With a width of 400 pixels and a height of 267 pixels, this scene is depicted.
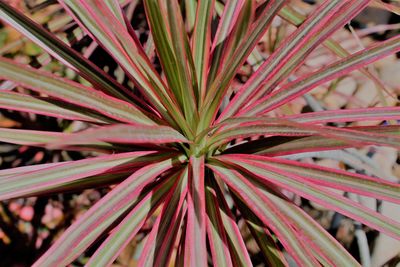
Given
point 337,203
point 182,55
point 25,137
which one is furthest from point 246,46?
point 25,137

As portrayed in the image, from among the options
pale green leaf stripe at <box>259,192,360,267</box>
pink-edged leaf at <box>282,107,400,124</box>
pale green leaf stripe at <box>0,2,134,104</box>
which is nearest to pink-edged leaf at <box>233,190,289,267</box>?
pale green leaf stripe at <box>259,192,360,267</box>

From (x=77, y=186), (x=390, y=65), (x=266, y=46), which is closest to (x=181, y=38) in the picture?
(x=77, y=186)

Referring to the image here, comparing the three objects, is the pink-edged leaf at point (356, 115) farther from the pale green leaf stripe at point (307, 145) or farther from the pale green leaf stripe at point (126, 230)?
the pale green leaf stripe at point (126, 230)

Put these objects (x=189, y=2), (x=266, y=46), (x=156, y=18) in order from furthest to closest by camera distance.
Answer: (x=266, y=46) < (x=189, y=2) < (x=156, y=18)

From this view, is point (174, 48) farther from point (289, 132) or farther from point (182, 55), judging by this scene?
point (289, 132)

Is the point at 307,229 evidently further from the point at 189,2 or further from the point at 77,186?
the point at 189,2
